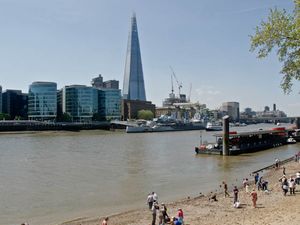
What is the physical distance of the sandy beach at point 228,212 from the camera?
2234 cm

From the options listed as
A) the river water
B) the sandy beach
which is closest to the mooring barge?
the river water

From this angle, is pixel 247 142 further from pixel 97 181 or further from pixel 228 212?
pixel 228 212

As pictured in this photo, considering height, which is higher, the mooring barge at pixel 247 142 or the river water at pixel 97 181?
the mooring barge at pixel 247 142

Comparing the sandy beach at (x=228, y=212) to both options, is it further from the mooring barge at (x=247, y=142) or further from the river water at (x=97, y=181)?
the mooring barge at (x=247, y=142)

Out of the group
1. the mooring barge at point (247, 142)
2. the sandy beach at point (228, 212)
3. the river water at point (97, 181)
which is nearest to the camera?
the sandy beach at point (228, 212)

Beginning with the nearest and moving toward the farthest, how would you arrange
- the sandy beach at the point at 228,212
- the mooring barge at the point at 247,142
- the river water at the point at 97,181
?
the sandy beach at the point at 228,212, the river water at the point at 97,181, the mooring barge at the point at 247,142

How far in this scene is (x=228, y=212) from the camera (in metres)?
25.3

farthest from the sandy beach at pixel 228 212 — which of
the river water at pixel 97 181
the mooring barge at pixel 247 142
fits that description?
the mooring barge at pixel 247 142

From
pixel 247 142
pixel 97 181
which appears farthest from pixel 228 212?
pixel 247 142

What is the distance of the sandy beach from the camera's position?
2234 cm

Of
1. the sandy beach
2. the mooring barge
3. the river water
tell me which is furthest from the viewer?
the mooring barge

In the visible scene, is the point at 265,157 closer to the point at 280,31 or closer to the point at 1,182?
the point at 1,182

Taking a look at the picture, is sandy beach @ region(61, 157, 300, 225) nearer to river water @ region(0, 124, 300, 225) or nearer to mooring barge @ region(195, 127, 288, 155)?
river water @ region(0, 124, 300, 225)

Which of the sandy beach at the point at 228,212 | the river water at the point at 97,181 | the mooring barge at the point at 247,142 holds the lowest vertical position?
the river water at the point at 97,181
